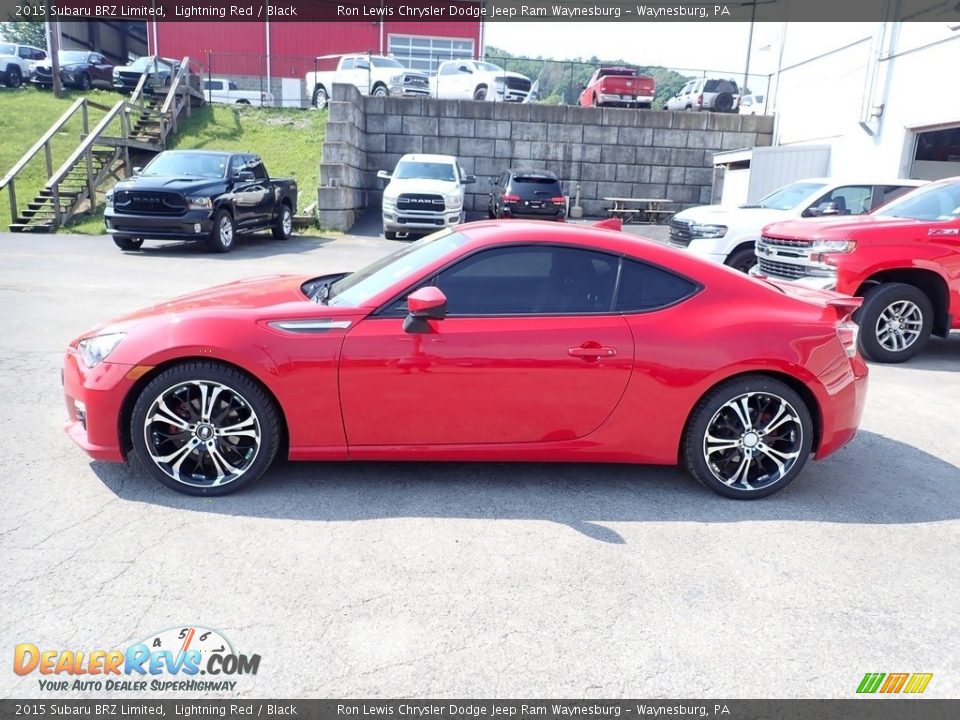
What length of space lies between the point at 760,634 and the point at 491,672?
3.52 feet

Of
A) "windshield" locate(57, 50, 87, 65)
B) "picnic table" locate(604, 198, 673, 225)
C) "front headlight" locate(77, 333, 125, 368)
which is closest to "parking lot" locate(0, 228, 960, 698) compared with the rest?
"front headlight" locate(77, 333, 125, 368)

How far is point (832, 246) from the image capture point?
6.98 m

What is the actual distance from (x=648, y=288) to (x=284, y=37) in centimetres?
4020

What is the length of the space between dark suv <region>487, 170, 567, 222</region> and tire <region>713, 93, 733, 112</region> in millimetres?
9744

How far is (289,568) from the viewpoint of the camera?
302cm

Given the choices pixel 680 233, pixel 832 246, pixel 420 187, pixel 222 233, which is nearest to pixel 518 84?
pixel 420 187

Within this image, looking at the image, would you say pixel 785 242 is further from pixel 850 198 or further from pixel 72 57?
pixel 72 57

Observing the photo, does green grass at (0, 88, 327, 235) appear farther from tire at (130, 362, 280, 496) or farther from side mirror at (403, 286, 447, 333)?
side mirror at (403, 286, 447, 333)

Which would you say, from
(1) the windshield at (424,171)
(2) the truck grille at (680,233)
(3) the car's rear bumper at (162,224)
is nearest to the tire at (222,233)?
(3) the car's rear bumper at (162,224)

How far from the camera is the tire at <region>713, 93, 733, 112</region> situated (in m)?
24.1

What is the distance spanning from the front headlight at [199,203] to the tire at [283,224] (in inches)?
104

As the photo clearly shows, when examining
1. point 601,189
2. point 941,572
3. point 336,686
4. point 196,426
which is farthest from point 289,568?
point 601,189

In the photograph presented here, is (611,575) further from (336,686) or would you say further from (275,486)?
(275,486)
